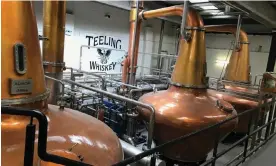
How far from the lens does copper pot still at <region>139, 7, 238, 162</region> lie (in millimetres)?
2605

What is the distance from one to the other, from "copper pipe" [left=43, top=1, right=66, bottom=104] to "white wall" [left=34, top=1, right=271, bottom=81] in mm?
2585

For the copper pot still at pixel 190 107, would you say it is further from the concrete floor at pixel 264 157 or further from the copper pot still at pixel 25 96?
the copper pot still at pixel 25 96

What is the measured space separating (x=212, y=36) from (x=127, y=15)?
4.29 meters

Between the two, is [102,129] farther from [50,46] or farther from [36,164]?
[50,46]

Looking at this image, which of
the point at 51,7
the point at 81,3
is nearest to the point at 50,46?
the point at 51,7

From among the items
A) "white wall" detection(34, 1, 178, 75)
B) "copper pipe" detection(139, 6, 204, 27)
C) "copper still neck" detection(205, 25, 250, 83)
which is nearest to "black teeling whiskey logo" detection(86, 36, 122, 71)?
"white wall" detection(34, 1, 178, 75)

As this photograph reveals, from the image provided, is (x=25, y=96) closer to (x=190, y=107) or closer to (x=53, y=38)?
(x=53, y=38)

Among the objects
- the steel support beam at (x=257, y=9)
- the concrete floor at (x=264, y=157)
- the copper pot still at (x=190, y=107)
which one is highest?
the steel support beam at (x=257, y=9)

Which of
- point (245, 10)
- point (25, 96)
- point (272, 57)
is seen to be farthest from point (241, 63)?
point (25, 96)

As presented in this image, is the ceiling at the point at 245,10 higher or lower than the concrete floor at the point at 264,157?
higher

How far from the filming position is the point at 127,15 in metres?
7.56

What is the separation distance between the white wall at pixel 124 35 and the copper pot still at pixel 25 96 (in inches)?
165

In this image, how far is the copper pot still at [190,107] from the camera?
261 cm

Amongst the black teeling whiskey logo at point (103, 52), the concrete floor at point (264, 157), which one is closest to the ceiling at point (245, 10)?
the black teeling whiskey logo at point (103, 52)
